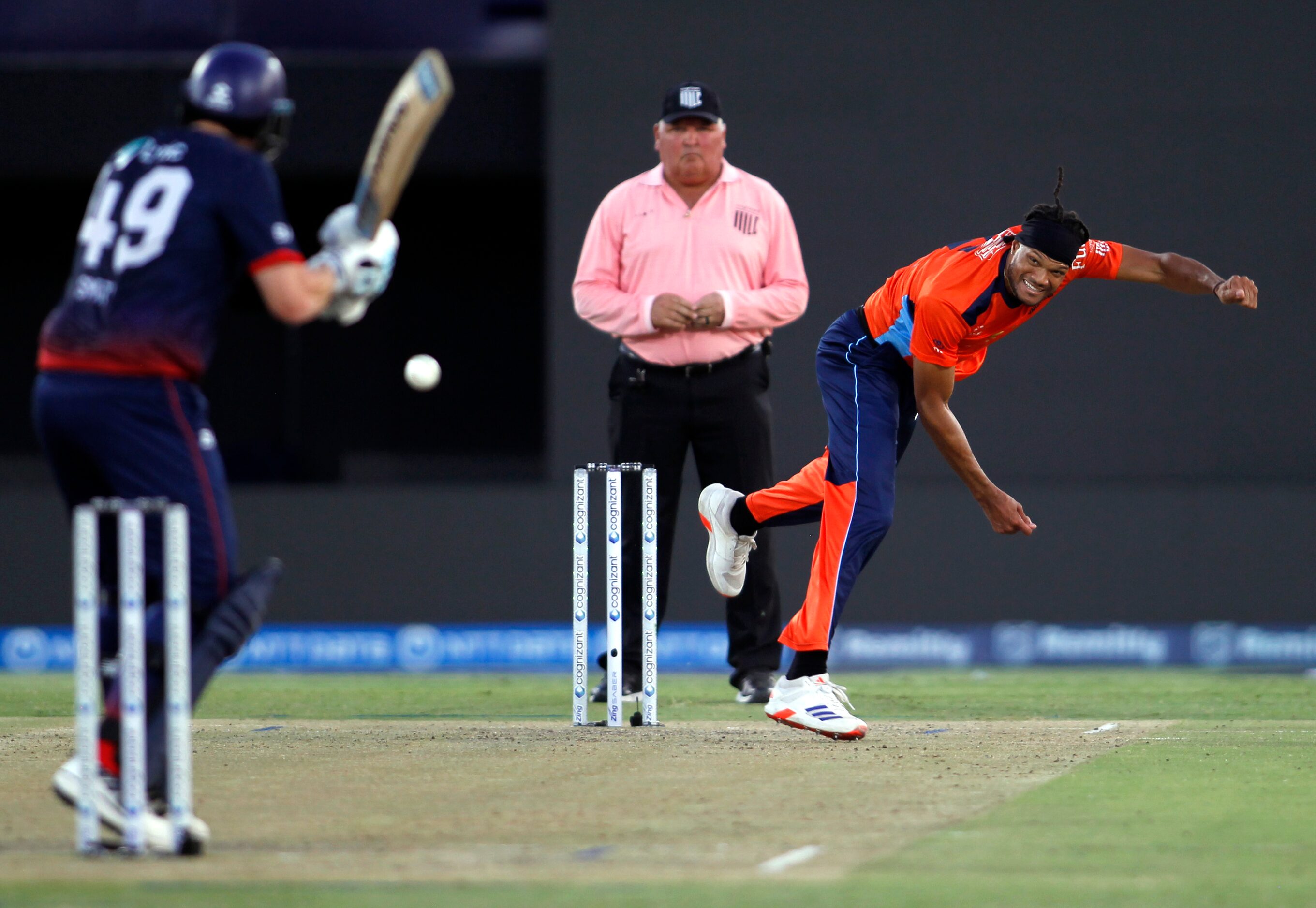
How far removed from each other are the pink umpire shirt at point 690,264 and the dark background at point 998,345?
3221 millimetres

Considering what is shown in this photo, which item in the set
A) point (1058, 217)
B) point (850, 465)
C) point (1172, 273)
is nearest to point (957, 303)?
point (1058, 217)

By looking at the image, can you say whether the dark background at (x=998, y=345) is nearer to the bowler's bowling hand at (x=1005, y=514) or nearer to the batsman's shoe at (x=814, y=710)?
the bowler's bowling hand at (x=1005, y=514)

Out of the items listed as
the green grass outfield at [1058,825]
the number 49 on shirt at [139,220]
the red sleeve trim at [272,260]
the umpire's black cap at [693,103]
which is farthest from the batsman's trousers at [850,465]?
the number 49 on shirt at [139,220]

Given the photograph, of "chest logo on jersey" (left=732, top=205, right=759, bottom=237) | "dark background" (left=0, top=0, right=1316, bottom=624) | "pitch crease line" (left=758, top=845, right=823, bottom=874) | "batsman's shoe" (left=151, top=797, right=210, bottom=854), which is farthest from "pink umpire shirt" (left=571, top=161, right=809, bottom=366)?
"dark background" (left=0, top=0, right=1316, bottom=624)

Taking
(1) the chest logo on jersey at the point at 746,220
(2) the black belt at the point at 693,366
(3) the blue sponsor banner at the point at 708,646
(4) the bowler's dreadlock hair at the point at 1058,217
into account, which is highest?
(1) the chest logo on jersey at the point at 746,220

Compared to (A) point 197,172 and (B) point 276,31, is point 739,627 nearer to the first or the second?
(A) point 197,172

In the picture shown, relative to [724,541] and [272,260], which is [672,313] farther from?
[272,260]

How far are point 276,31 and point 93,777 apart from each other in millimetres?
7568

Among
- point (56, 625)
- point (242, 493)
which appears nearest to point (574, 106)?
point (242, 493)

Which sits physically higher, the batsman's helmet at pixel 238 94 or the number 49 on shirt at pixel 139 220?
the batsman's helmet at pixel 238 94

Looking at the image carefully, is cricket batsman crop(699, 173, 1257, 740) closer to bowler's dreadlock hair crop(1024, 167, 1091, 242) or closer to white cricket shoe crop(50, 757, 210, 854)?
bowler's dreadlock hair crop(1024, 167, 1091, 242)

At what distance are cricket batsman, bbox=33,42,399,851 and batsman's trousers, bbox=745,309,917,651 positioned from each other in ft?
5.93

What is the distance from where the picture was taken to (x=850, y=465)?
4.64 metres

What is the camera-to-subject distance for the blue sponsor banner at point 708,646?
8758mm
